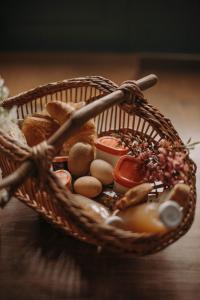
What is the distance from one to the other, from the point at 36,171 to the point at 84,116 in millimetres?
150

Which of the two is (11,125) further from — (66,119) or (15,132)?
(66,119)

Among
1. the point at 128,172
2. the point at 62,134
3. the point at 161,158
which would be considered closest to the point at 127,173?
the point at 128,172

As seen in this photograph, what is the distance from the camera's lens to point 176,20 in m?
2.24

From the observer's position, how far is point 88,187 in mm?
865

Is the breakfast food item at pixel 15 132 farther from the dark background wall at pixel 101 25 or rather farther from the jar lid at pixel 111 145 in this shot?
the dark background wall at pixel 101 25

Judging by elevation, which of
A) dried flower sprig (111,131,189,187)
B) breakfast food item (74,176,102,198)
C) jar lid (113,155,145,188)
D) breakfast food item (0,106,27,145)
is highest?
breakfast food item (0,106,27,145)

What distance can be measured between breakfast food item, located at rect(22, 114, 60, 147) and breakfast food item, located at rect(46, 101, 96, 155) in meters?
0.03

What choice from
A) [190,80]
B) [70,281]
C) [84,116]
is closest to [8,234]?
[70,281]

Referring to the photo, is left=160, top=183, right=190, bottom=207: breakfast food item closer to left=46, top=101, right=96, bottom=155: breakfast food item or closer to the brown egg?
the brown egg

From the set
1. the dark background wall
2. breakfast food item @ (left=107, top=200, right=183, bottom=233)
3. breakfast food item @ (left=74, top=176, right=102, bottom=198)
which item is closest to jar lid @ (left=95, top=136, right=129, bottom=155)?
Answer: breakfast food item @ (left=74, top=176, right=102, bottom=198)

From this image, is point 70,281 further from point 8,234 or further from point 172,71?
point 172,71

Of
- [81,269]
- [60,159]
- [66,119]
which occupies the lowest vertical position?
[81,269]

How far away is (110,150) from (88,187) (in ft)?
0.42

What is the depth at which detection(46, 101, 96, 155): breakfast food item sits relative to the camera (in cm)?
93
